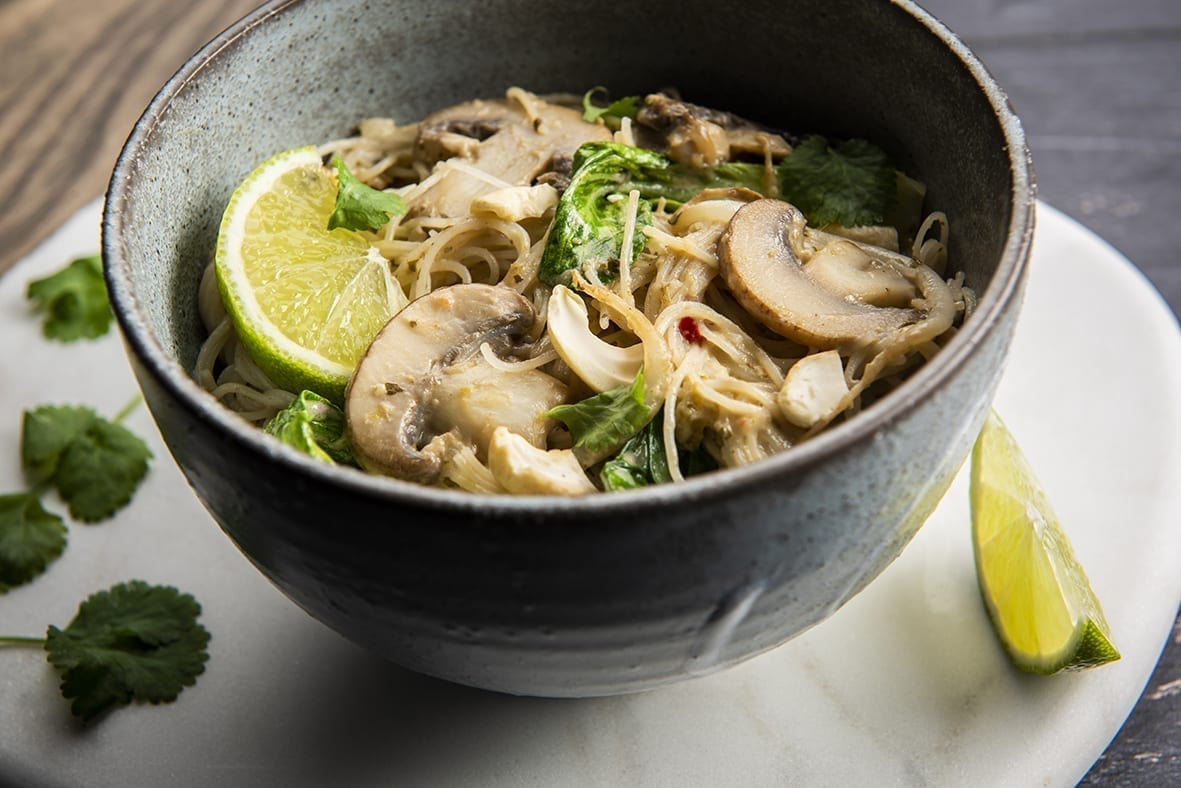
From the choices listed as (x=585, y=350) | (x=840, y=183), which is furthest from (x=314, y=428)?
(x=840, y=183)

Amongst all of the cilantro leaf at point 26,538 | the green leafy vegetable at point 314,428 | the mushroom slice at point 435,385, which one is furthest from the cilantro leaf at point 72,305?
the mushroom slice at point 435,385

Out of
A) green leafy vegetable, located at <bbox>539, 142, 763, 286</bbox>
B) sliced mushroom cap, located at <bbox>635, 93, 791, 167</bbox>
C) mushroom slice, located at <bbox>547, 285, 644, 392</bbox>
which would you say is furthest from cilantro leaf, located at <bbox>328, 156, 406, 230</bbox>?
sliced mushroom cap, located at <bbox>635, 93, 791, 167</bbox>

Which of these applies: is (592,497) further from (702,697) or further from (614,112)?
(614,112)

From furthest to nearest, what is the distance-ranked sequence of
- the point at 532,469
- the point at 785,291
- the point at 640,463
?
the point at 785,291
the point at 640,463
the point at 532,469

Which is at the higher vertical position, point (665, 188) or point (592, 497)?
point (592, 497)

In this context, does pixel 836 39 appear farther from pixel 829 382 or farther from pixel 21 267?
pixel 21 267

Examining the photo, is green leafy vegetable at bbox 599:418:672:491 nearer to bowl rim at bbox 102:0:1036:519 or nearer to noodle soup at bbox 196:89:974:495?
noodle soup at bbox 196:89:974:495
